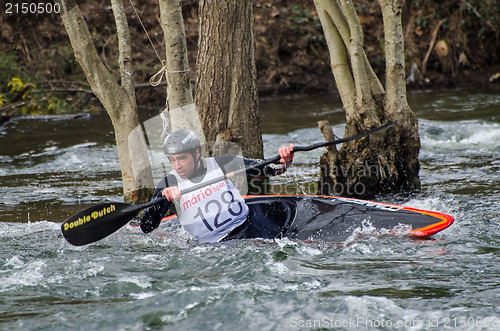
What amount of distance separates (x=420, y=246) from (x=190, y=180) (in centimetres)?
180

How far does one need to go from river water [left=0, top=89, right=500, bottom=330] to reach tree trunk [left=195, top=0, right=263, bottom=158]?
1.09 metres

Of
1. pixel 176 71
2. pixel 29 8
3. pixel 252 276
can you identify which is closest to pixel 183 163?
pixel 252 276

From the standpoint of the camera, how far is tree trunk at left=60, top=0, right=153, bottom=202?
5.27 meters

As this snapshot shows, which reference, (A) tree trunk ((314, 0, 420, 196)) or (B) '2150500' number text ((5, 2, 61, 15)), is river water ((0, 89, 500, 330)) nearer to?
(A) tree trunk ((314, 0, 420, 196))

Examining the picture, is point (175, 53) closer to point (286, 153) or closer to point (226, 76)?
point (226, 76)

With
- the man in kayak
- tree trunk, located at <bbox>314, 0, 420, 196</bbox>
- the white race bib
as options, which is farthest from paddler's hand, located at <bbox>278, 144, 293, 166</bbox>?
tree trunk, located at <bbox>314, 0, 420, 196</bbox>

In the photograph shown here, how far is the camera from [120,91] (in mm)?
5395

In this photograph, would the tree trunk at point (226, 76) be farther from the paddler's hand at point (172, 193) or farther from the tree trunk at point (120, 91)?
the paddler's hand at point (172, 193)

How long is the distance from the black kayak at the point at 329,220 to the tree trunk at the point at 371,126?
1.04 m

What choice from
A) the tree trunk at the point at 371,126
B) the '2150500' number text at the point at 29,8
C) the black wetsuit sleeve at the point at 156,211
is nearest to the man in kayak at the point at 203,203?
the black wetsuit sleeve at the point at 156,211

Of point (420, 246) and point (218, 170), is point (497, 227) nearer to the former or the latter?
point (420, 246)

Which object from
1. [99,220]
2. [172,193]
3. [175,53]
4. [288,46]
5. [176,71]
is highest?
[288,46]

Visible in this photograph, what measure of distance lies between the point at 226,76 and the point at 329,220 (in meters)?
1.76

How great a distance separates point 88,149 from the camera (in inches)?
367
